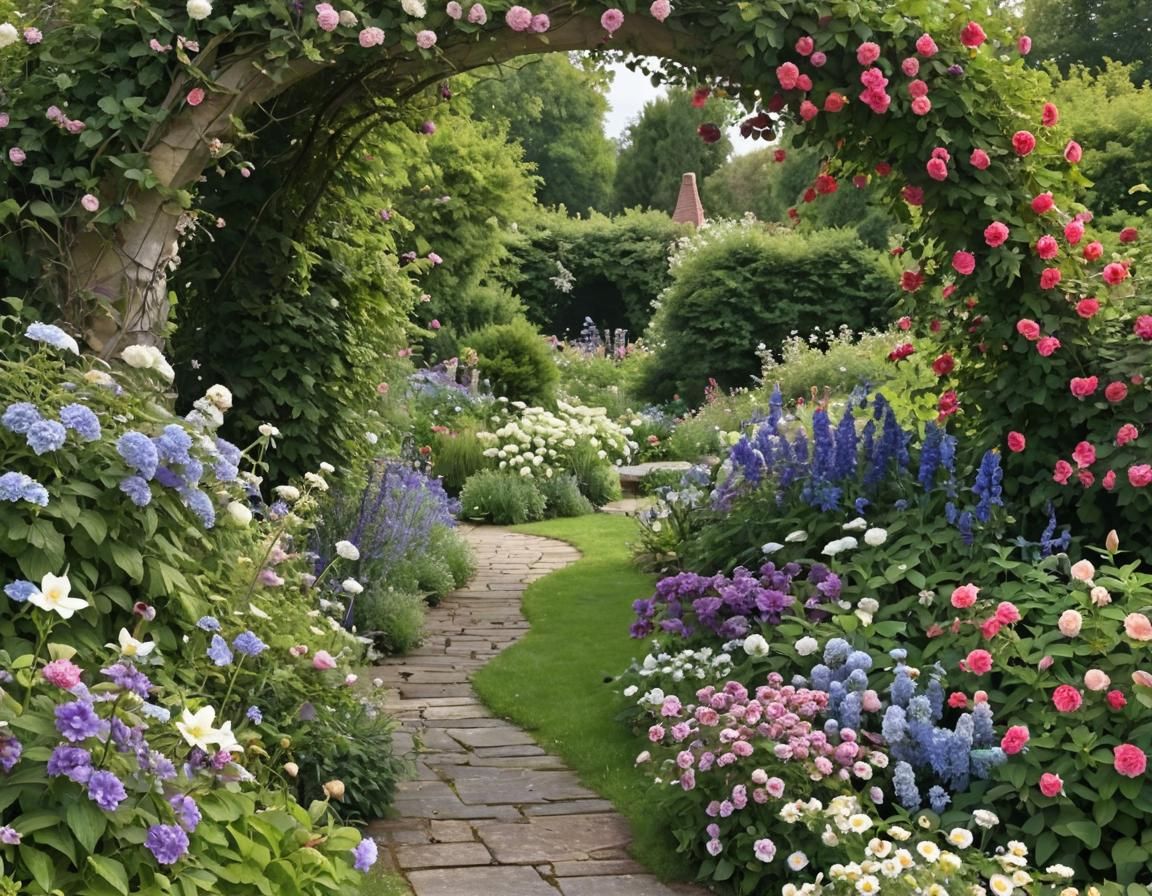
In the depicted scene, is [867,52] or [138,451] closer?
[138,451]

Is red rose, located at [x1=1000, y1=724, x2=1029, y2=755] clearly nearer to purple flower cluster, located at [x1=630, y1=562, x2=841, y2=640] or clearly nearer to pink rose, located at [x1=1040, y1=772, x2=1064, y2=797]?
pink rose, located at [x1=1040, y1=772, x2=1064, y2=797]

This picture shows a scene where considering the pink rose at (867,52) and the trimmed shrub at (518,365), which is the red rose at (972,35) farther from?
the trimmed shrub at (518,365)

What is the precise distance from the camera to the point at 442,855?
3.26 meters

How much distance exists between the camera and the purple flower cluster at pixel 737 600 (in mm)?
3977

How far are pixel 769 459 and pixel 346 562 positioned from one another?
2167 millimetres

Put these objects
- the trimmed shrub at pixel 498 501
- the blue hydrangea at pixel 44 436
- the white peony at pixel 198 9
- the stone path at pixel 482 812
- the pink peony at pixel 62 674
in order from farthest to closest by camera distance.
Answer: the trimmed shrub at pixel 498 501, the white peony at pixel 198 9, the stone path at pixel 482 812, the blue hydrangea at pixel 44 436, the pink peony at pixel 62 674

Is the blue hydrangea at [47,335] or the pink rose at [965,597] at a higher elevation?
the blue hydrangea at [47,335]

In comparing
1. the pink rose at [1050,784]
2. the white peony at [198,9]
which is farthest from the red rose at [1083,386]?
the white peony at [198,9]

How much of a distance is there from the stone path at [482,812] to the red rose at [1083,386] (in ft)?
7.06

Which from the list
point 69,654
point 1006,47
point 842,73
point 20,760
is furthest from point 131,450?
point 1006,47

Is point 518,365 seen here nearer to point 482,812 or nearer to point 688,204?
point 482,812

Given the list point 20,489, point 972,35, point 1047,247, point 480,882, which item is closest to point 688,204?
point 972,35

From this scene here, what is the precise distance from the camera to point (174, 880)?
2045 mm

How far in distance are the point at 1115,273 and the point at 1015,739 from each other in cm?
198
